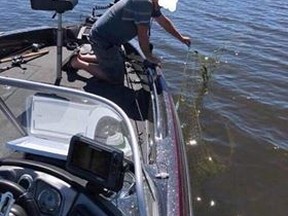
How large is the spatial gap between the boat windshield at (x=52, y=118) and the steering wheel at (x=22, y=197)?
381 mm

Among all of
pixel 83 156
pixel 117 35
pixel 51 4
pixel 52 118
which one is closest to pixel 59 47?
pixel 51 4

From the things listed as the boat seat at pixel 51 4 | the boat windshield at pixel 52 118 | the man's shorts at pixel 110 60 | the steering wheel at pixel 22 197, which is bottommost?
the man's shorts at pixel 110 60

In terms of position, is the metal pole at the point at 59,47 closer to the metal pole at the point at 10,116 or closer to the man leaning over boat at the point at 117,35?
the man leaning over boat at the point at 117,35

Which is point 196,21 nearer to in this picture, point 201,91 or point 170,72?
point 170,72

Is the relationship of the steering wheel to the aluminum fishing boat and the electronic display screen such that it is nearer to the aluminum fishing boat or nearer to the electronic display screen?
the aluminum fishing boat

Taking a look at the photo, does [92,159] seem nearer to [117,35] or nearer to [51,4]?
[51,4]

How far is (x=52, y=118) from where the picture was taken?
3074 mm

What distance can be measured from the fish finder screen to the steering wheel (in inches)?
10.3

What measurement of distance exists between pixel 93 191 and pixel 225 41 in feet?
24.6

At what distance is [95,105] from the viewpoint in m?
3.04

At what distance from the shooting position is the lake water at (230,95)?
18.0ft

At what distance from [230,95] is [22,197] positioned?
545 centimetres

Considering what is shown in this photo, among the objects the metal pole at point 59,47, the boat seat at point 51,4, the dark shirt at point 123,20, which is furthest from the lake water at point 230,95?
the boat seat at point 51,4

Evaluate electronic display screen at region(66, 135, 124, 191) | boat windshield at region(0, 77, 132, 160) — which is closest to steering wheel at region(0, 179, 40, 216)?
electronic display screen at region(66, 135, 124, 191)
